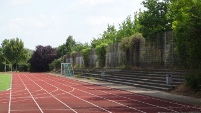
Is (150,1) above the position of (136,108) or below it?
above

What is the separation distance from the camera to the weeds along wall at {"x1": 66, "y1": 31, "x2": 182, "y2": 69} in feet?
84.5

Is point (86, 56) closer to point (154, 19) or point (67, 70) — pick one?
point (67, 70)

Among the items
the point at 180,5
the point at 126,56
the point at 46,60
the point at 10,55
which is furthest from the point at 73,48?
the point at 180,5

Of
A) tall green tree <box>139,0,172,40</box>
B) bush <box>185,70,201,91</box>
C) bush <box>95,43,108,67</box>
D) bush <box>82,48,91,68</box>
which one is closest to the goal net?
bush <box>82,48,91,68</box>

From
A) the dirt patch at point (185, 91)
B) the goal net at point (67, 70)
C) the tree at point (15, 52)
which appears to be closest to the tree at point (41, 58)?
the tree at point (15, 52)

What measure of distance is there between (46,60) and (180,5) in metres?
67.1

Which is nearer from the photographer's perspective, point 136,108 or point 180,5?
point 136,108

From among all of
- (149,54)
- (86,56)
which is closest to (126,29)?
(86,56)

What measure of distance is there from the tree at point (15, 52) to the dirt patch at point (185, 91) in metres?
70.3

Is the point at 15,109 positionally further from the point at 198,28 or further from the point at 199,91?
the point at 198,28

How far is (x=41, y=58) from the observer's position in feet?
262

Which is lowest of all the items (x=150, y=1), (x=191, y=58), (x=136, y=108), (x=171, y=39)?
(x=136, y=108)

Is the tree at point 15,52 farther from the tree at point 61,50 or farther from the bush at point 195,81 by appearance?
the bush at point 195,81

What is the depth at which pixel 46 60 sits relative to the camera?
8000 cm
